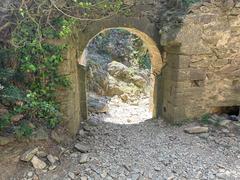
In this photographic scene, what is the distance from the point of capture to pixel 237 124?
17.1ft

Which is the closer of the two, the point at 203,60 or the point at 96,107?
the point at 203,60

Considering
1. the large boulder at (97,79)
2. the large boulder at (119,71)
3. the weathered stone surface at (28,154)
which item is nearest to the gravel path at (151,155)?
the weathered stone surface at (28,154)

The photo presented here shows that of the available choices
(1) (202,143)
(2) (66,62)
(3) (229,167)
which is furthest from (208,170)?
(2) (66,62)

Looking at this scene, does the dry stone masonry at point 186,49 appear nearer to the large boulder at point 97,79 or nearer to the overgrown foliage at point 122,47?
the large boulder at point 97,79

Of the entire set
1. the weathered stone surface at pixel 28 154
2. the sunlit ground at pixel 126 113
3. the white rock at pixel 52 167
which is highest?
the weathered stone surface at pixel 28 154

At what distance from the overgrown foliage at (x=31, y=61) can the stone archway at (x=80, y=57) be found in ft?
0.69

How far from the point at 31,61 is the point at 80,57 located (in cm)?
150

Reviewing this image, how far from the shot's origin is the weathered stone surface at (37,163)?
12.6 feet

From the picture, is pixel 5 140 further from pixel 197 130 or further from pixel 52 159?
pixel 197 130

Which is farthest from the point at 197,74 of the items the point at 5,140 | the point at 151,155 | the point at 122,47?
the point at 122,47

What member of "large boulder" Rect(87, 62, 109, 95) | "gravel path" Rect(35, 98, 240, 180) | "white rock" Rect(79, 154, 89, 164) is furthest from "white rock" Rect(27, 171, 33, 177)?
"large boulder" Rect(87, 62, 109, 95)

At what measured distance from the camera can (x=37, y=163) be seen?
3.86 meters

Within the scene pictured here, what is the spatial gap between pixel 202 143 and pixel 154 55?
2.11 m

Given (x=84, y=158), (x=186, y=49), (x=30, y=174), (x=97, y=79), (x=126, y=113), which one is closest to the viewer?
(x=30, y=174)
